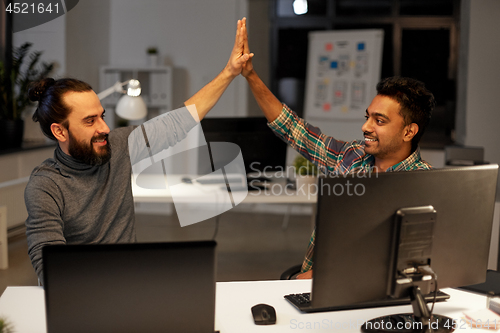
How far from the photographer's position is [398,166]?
1.80m

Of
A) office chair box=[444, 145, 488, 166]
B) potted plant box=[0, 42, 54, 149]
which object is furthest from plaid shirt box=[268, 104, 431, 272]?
potted plant box=[0, 42, 54, 149]

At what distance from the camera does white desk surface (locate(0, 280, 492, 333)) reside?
1337mm

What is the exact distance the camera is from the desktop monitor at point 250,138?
3.05 metres

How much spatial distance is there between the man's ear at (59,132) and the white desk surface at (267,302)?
56 centimetres

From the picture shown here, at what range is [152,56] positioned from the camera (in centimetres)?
566

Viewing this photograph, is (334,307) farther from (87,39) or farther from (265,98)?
(87,39)

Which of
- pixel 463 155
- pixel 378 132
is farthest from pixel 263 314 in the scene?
pixel 463 155

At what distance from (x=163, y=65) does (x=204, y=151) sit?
308 cm

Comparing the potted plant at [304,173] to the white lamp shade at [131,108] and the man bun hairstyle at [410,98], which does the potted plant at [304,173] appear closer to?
the white lamp shade at [131,108]

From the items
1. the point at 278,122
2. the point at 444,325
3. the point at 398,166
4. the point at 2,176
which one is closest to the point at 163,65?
the point at 2,176

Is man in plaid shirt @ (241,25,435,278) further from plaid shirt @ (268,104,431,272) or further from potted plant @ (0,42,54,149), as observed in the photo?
potted plant @ (0,42,54,149)

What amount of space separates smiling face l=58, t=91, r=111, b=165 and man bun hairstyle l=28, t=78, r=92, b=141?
0.02 meters

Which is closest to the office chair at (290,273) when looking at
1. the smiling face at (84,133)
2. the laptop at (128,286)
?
the smiling face at (84,133)

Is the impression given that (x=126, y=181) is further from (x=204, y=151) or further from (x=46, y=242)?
(x=204, y=151)
